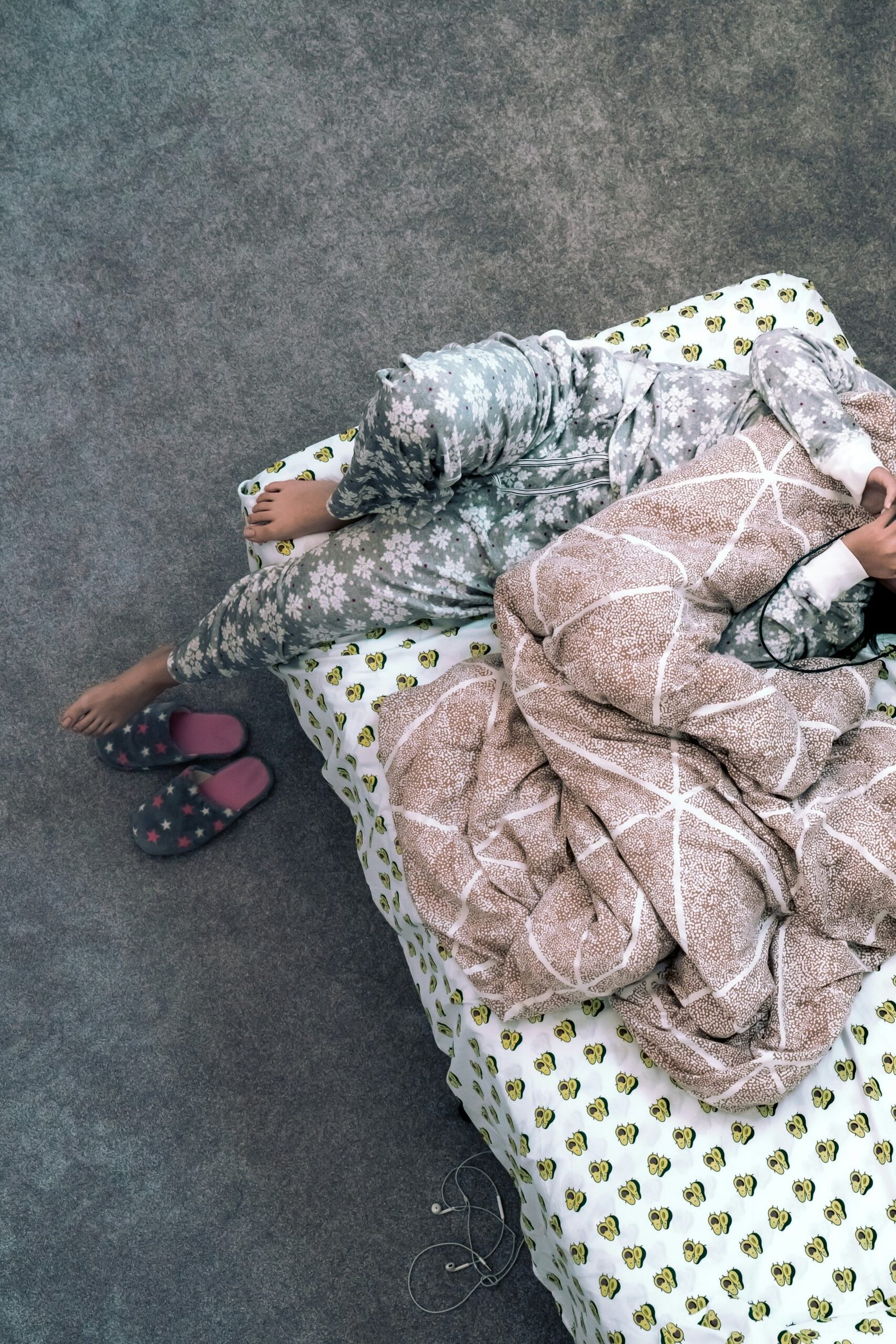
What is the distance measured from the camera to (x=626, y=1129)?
0.99 m

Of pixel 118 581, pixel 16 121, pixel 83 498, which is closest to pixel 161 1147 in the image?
pixel 118 581

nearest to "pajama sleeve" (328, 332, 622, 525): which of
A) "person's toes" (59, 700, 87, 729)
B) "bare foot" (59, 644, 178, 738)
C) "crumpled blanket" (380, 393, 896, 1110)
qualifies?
"crumpled blanket" (380, 393, 896, 1110)

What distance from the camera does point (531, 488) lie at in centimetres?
117

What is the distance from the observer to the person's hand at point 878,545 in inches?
38.4

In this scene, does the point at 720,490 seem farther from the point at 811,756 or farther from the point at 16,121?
the point at 16,121

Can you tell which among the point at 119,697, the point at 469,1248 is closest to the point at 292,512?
the point at 119,697

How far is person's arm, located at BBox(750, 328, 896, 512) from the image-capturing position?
3.25 feet

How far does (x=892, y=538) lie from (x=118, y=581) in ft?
3.55

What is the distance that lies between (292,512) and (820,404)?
0.62 meters

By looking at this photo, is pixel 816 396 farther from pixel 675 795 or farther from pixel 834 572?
pixel 675 795

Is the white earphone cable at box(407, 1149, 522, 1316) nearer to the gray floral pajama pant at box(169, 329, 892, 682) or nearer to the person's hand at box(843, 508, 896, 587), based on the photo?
the gray floral pajama pant at box(169, 329, 892, 682)

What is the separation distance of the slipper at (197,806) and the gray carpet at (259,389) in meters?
0.04

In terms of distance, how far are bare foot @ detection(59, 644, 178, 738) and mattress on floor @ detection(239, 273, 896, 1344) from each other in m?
0.57

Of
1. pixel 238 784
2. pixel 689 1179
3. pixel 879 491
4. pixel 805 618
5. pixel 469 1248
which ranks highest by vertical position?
pixel 879 491
